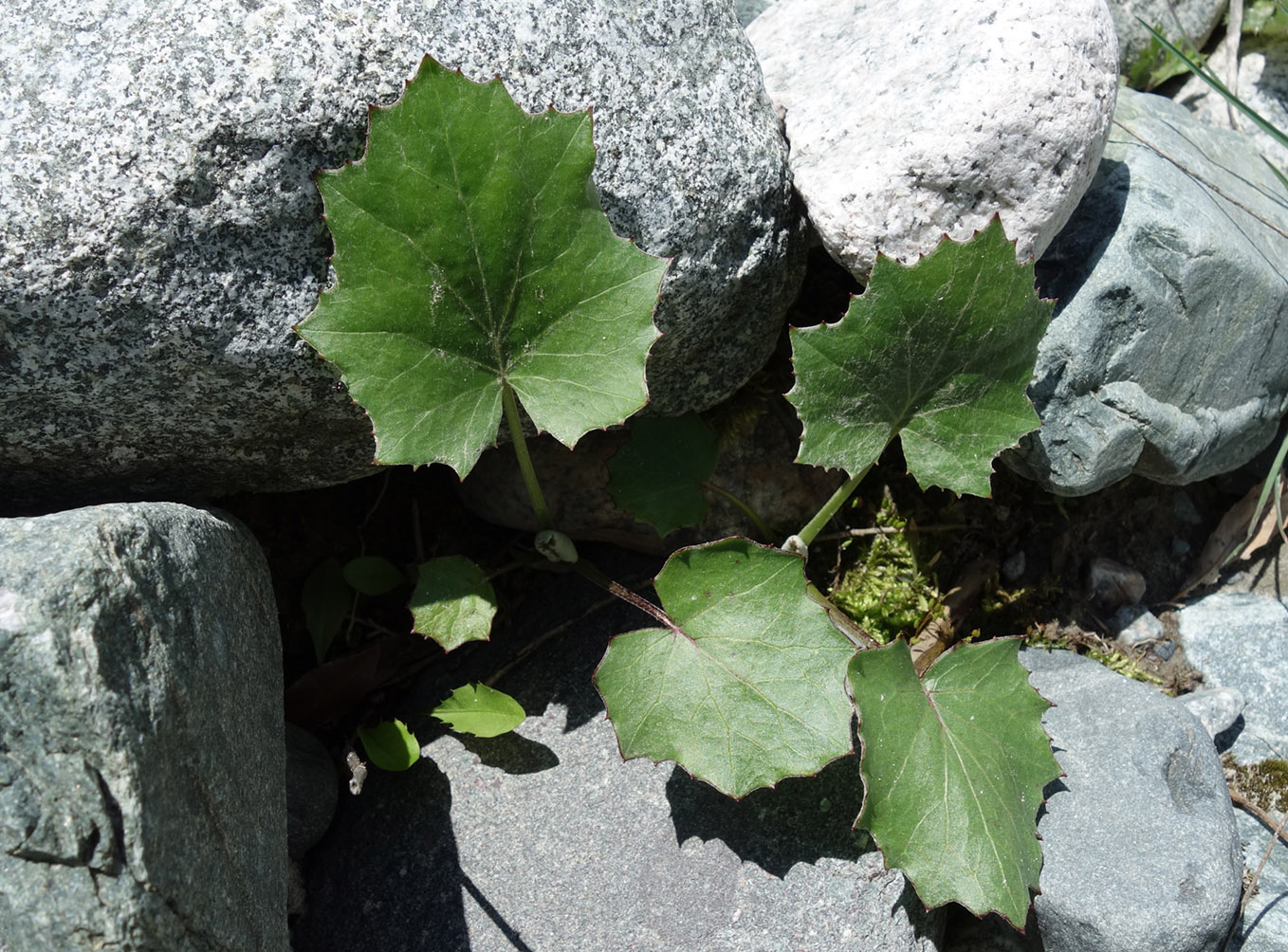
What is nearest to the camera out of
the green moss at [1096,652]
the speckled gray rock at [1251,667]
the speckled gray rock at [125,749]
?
the speckled gray rock at [125,749]

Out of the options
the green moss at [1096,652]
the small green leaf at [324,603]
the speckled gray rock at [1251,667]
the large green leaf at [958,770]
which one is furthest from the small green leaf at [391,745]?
the speckled gray rock at [1251,667]

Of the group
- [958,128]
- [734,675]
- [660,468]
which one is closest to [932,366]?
[958,128]

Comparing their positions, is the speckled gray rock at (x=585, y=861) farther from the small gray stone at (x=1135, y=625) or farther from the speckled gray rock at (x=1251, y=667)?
the small gray stone at (x=1135, y=625)

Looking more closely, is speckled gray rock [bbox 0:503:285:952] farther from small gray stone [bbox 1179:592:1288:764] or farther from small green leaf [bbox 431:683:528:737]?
small gray stone [bbox 1179:592:1288:764]

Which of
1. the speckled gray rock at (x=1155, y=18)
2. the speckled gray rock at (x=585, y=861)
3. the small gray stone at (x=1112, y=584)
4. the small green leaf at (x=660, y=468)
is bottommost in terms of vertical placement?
the speckled gray rock at (x=585, y=861)

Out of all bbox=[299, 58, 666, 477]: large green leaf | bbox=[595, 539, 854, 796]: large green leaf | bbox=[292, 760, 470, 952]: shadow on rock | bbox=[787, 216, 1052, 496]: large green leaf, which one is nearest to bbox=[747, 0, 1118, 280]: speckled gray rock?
bbox=[787, 216, 1052, 496]: large green leaf

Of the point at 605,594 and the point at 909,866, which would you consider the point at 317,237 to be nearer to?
the point at 605,594

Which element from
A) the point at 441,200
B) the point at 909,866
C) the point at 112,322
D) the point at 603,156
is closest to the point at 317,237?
the point at 441,200
